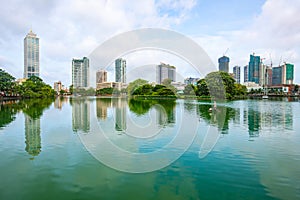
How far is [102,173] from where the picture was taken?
21.7 feet

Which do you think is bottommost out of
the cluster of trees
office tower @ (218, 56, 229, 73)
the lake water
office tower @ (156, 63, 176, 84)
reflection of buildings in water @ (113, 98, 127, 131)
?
the lake water

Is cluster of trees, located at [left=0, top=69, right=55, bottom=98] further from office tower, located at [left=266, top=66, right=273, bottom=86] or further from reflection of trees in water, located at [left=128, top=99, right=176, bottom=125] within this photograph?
office tower, located at [left=266, top=66, right=273, bottom=86]

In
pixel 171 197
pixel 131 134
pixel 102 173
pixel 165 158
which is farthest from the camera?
pixel 131 134

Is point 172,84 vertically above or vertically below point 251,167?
above

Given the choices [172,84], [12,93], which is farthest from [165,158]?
[12,93]

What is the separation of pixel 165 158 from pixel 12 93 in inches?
2521

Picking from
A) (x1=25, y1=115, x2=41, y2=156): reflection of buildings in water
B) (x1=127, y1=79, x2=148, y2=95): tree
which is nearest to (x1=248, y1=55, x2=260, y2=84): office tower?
(x1=127, y1=79, x2=148, y2=95): tree

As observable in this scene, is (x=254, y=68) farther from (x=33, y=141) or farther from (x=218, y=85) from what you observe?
(x=33, y=141)

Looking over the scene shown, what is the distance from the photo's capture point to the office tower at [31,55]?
405 ft

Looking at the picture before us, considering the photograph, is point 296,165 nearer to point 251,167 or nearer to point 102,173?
point 251,167

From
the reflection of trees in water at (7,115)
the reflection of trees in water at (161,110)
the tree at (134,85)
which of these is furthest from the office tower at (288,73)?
the reflection of trees in water at (7,115)

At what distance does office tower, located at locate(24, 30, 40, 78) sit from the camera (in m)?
123

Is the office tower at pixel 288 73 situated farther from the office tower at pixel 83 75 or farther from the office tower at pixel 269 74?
the office tower at pixel 83 75

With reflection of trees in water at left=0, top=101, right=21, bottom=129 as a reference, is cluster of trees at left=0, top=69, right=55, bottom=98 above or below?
above
